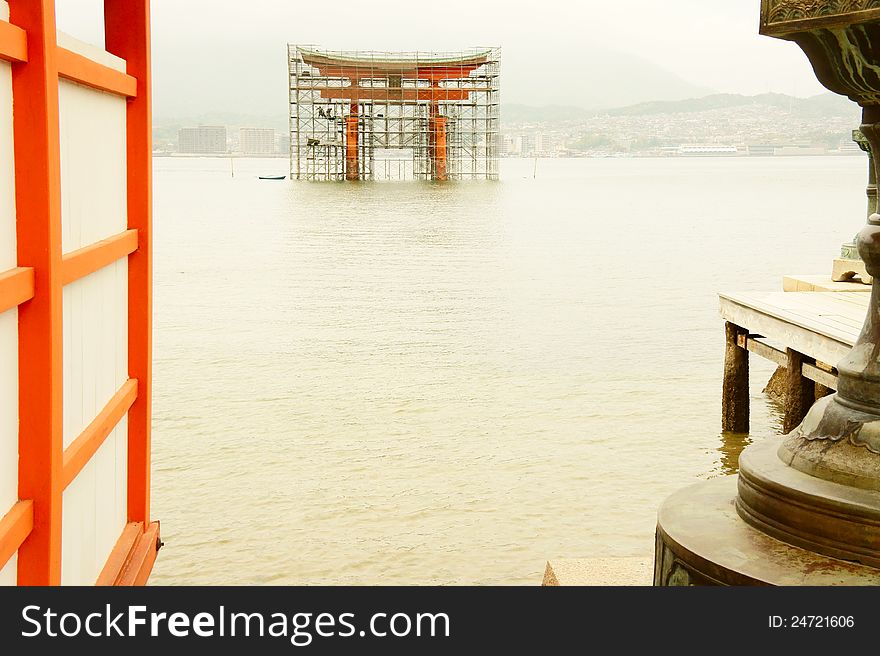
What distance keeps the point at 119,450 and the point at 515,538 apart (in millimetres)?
3853

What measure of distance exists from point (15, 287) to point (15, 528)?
0.71 m

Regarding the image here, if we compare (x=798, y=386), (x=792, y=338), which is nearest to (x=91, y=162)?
(x=792, y=338)

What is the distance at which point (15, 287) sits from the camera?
10.6 ft

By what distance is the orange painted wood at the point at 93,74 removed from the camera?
388 cm

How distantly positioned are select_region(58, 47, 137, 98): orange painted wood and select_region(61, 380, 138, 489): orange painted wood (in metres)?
1.30

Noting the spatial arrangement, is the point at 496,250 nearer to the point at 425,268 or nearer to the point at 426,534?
the point at 425,268

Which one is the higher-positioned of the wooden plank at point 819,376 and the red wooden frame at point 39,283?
the red wooden frame at point 39,283

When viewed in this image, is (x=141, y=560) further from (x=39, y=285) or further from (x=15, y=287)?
(x=15, y=287)

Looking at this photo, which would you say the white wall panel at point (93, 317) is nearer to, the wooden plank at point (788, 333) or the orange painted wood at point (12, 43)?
the orange painted wood at point (12, 43)

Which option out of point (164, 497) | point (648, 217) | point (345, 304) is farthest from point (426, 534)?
point (648, 217)

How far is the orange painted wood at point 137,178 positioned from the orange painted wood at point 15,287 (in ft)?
6.57

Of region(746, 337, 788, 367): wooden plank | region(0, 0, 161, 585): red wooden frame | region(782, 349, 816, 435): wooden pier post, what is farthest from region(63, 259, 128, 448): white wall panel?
region(746, 337, 788, 367): wooden plank

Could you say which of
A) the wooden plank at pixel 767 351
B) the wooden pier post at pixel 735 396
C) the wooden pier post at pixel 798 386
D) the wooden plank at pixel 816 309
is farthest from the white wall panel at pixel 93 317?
the wooden pier post at pixel 735 396

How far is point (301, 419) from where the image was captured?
39.3 ft
